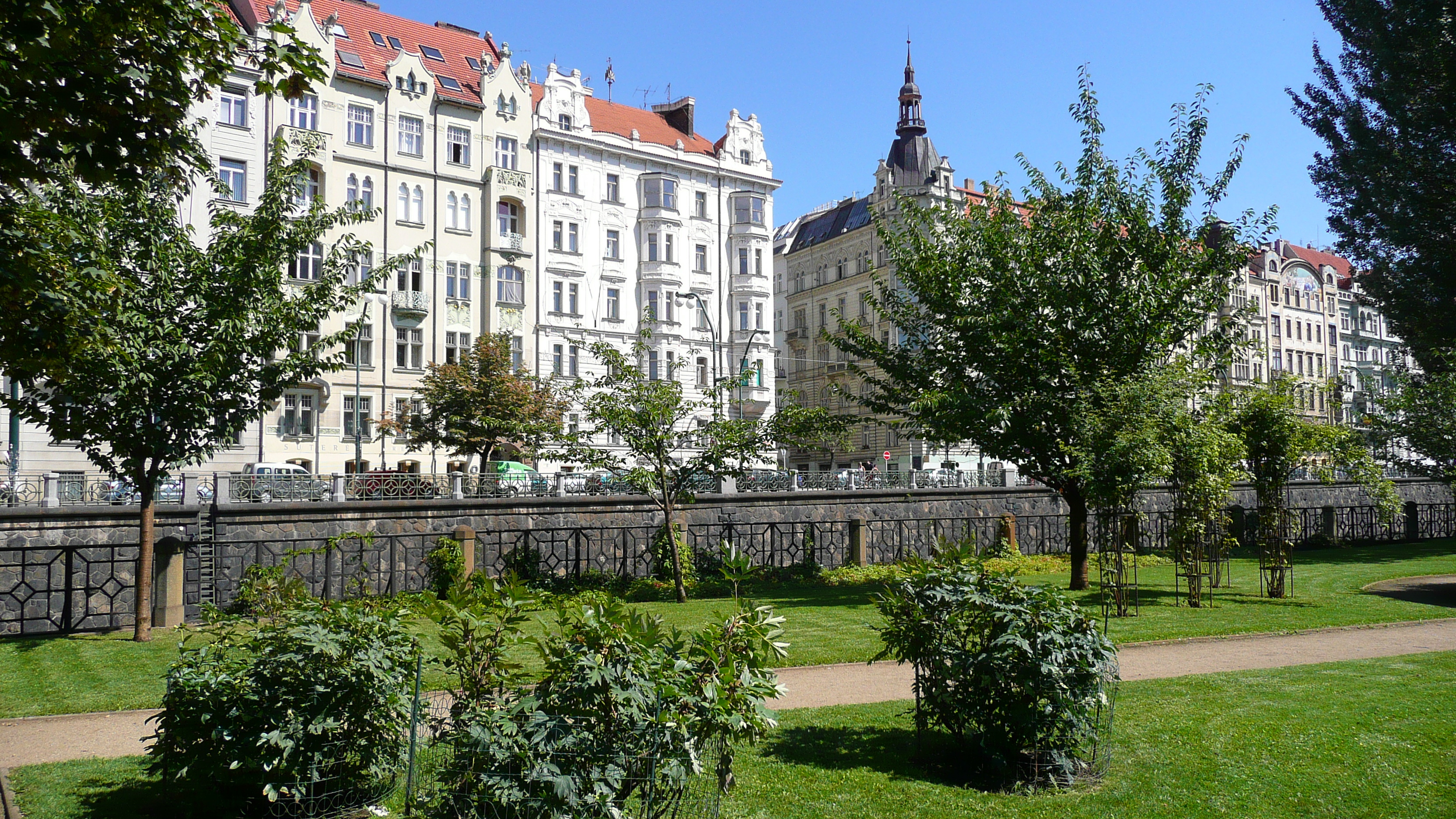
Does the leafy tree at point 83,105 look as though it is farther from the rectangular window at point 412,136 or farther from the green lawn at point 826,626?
the rectangular window at point 412,136

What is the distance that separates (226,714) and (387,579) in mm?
16237

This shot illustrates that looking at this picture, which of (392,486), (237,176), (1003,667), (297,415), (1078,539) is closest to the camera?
(1003,667)

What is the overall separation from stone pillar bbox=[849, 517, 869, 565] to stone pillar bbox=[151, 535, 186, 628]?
601 inches

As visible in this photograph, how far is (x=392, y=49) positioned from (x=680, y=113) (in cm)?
1686

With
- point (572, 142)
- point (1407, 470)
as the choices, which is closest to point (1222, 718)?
point (1407, 470)

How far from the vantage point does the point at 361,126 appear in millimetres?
42781

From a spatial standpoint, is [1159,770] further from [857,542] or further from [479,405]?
[479,405]

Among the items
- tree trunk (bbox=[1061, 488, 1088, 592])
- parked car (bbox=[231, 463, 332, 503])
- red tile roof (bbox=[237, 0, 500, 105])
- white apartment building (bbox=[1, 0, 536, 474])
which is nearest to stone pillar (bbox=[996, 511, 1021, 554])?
tree trunk (bbox=[1061, 488, 1088, 592])

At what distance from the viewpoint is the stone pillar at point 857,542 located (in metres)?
25.3

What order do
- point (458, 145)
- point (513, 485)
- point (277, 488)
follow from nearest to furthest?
point (277, 488) < point (513, 485) < point (458, 145)

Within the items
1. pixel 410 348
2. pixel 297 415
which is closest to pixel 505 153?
pixel 410 348

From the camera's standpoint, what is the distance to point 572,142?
159ft

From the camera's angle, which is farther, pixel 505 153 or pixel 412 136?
pixel 505 153

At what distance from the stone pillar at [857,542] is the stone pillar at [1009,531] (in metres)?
3.85
